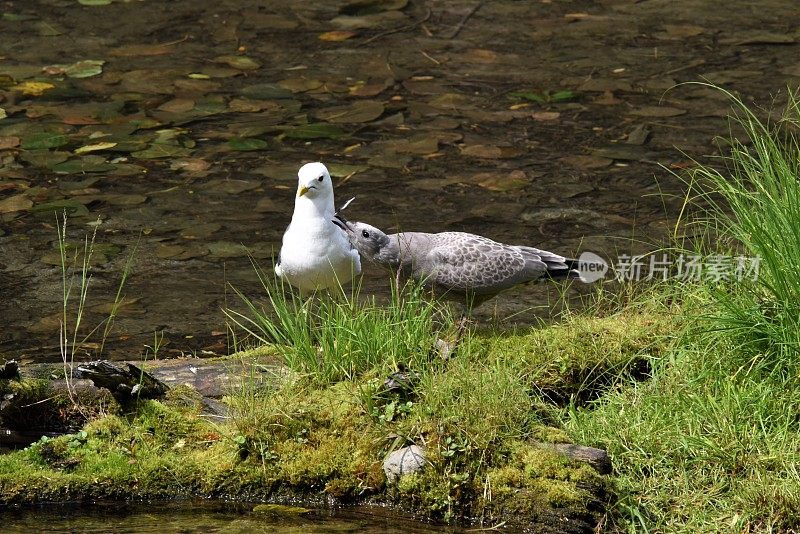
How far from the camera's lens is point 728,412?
4.20 meters

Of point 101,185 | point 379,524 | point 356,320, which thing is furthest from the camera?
point 101,185

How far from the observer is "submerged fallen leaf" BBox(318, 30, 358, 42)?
410 inches

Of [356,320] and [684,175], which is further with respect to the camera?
[684,175]

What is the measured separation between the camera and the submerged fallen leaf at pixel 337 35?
34.2ft

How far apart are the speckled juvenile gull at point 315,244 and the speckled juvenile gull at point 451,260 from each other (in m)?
0.09

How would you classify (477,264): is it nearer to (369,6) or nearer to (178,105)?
(178,105)

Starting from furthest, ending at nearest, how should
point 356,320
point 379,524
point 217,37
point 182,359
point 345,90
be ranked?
point 217,37 → point 345,90 → point 182,359 → point 356,320 → point 379,524

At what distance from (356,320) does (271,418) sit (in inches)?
21.8

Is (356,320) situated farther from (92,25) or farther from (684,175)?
(92,25)

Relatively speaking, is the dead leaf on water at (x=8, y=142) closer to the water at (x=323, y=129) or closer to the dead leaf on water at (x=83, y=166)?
Result: the water at (x=323, y=129)

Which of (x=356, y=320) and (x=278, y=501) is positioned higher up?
(x=356, y=320)

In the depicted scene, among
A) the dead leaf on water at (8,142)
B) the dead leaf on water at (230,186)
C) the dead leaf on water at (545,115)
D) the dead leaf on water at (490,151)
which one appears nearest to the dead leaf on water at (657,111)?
the dead leaf on water at (545,115)

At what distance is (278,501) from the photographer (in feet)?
13.5

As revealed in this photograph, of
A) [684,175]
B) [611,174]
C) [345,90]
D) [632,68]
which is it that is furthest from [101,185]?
[632,68]
